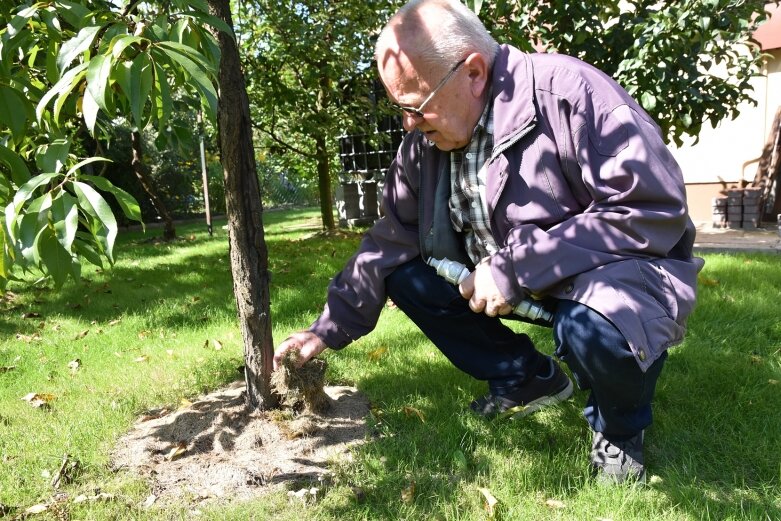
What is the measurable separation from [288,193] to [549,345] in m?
18.8

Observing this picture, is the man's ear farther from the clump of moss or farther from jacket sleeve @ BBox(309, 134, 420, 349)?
the clump of moss

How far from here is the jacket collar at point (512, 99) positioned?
1912 mm

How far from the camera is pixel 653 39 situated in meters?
3.98

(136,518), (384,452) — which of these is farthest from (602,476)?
(136,518)

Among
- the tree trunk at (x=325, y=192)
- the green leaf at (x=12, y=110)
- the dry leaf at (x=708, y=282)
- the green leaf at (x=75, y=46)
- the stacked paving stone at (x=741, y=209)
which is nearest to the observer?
the green leaf at (x=75, y=46)

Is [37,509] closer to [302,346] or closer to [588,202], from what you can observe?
[302,346]

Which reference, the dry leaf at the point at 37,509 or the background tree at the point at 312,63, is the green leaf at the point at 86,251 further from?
the background tree at the point at 312,63

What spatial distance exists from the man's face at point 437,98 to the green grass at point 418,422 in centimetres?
111

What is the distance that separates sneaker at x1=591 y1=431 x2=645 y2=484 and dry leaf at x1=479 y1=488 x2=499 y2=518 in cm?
35

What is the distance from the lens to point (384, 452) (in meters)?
2.18

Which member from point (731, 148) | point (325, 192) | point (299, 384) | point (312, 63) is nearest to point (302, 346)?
point (299, 384)

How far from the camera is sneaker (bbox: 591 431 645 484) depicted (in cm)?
194

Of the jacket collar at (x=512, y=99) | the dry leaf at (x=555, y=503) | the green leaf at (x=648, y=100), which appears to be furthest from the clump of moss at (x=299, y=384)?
the green leaf at (x=648, y=100)

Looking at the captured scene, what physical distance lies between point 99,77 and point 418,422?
5.63 ft
